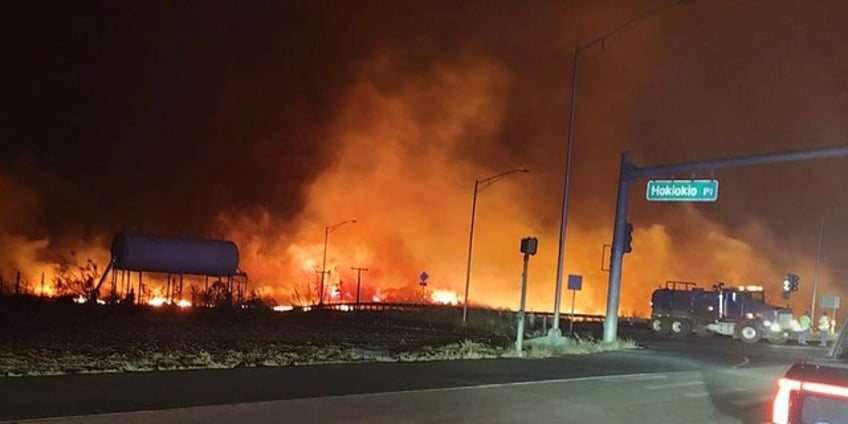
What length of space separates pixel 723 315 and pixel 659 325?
359 cm

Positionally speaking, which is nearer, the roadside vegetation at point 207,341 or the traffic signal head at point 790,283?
the roadside vegetation at point 207,341

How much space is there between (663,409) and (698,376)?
6.98 m

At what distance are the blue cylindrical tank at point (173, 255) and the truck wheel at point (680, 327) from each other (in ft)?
82.8

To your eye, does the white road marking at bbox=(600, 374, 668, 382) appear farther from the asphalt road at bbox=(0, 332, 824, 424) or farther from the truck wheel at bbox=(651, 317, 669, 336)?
the truck wheel at bbox=(651, 317, 669, 336)

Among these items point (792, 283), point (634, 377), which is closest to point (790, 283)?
point (792, 283)

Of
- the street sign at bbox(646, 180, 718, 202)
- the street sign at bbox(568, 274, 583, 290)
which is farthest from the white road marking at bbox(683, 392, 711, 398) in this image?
the street sign at bbox(568, 274, 583, 290)

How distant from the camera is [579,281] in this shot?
32375mm

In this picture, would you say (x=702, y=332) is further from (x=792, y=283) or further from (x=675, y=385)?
(x=675, y=385)

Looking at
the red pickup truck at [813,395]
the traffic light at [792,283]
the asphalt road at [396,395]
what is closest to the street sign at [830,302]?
the traffic light at [792,283]

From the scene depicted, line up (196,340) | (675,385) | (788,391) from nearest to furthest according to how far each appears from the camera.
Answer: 1. (788,391)
2. (675,385)
3. (196,340)

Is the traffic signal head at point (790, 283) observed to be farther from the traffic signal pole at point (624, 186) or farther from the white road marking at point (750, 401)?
the white road marking at point (750, 401)

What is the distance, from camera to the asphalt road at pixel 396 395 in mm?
11625

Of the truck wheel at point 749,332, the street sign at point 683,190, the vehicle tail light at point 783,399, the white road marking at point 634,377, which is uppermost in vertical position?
the street sign at point 683,190

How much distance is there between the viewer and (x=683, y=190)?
91.6 feet
